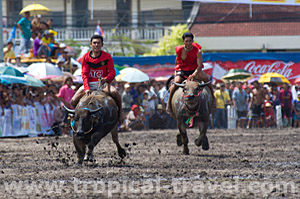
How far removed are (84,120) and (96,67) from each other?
1.40m

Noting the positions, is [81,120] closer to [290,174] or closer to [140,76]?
[290,174]

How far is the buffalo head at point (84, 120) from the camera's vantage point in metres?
10.3

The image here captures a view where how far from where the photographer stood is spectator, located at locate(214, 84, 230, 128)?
2495 centimetres

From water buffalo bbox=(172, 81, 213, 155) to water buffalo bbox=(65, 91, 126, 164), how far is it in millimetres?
2139

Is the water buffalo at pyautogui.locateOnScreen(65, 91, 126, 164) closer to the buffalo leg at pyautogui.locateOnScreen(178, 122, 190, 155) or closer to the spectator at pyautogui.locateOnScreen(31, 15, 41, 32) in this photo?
the buffalo leg at pyautogui.locateOnScreen(178, 122, 190, 155)

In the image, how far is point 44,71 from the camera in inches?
811

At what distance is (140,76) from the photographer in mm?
23719

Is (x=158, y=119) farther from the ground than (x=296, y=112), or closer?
closer

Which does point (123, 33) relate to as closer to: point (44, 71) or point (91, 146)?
point (44, 71)

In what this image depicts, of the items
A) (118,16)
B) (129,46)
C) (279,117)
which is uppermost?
(118,16)

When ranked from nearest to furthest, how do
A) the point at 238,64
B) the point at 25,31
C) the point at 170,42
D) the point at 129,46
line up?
the point at 25,31 < the point at 238,64 < the point at 170,42 < the point at 129,46

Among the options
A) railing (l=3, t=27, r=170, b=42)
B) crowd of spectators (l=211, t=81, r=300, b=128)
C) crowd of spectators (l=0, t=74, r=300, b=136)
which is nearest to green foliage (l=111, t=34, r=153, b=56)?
railing (l=3, t=27, r=170, b=42)

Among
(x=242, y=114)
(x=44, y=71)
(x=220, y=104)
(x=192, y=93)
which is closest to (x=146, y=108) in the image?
(x=220, y=104)

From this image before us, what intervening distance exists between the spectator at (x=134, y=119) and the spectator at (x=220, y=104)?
10.8ft
